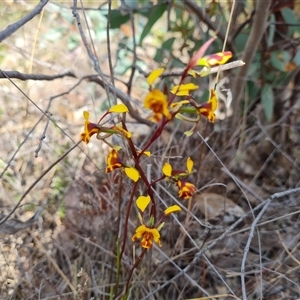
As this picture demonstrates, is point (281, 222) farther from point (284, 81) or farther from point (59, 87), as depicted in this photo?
point (59, 87)

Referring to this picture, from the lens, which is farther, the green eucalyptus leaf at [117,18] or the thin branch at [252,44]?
the green eucalyptus leaf at [117,18]

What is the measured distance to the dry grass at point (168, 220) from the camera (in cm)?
103

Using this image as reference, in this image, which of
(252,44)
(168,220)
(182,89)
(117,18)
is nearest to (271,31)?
(252,44)

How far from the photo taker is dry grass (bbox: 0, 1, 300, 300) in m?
1.03

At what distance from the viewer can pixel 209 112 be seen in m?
0.65

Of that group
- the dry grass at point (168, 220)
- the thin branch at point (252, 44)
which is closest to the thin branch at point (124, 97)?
the dry grass at point (168, 220)

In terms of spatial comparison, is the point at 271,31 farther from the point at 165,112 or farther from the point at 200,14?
the point at 165,112

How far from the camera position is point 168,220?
1219 millimetres

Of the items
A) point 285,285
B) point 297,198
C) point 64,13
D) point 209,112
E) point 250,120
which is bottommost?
point 285,285

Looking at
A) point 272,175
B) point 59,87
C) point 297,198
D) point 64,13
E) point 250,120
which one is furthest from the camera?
point 59,87

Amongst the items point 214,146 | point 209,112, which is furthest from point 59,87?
point 209,112

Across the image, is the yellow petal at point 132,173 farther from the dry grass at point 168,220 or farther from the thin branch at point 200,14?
the thin branch at point 200,14

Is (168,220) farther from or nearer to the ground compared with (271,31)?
nearer to the ground

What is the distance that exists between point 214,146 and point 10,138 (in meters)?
0.62
